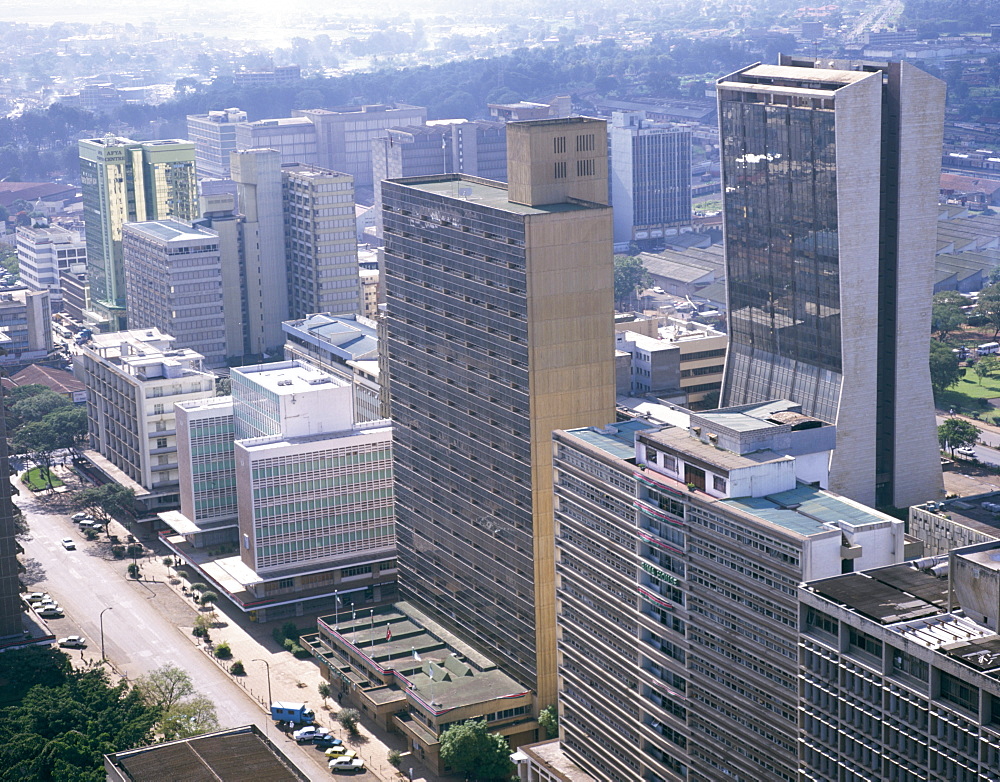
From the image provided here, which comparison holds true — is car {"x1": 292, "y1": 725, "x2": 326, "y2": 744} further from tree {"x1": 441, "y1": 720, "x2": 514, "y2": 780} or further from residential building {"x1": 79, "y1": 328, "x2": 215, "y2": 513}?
residential building {"x1": 79, "y1": 328, "x2": 215, "y2": 513}

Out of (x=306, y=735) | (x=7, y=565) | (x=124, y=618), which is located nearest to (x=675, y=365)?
(x=124, y=618)

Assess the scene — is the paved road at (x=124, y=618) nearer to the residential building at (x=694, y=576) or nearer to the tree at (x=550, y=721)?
the tree at (x=550, y=721)

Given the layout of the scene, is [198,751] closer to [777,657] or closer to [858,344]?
[777,657]

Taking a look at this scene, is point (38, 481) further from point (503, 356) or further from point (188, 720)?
point (503, 356)

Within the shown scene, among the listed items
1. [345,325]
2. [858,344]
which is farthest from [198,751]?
[345,325]

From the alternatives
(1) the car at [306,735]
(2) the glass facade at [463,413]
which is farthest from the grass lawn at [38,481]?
(1) the car at [306,735]
